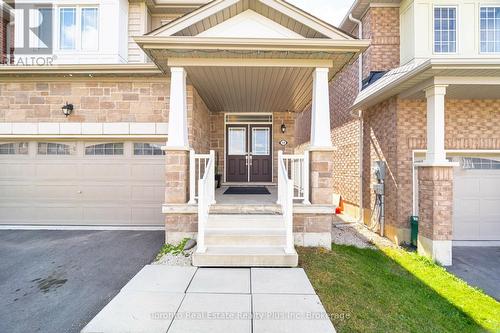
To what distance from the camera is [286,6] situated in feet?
14.9

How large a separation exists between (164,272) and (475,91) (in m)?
7.06

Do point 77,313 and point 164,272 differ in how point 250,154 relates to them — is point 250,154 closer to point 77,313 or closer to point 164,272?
point 164,272

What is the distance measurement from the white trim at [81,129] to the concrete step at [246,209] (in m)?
2.50

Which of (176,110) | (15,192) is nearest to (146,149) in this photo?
(176,110)

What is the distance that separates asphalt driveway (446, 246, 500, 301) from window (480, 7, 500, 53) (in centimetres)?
528

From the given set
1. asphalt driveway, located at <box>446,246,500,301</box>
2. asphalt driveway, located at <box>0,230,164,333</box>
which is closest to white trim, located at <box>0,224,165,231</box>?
asphalt driveway, located at <box>0,230,164,333</box>

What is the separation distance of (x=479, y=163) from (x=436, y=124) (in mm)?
2357

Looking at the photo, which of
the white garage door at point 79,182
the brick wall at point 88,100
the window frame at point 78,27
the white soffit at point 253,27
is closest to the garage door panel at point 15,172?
the white garage door at point 79,182

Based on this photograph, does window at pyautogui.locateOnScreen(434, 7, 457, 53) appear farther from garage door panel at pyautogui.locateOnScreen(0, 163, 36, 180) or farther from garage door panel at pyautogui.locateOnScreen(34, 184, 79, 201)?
garage door panel at pyautogui.locateOnScreen(0, 163, 36, 180)

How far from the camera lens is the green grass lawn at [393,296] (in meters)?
3.01

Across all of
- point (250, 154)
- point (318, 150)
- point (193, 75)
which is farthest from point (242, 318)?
point (250, 154)

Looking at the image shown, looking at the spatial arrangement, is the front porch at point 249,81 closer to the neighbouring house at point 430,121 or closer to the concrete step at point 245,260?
the concrete step at point 245,260

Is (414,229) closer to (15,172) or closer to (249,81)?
(249,81)

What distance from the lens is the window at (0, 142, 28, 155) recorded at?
6.50m
